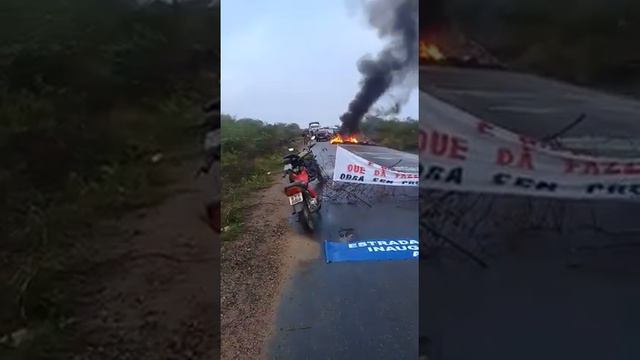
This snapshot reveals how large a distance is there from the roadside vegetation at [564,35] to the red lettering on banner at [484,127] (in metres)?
0.21

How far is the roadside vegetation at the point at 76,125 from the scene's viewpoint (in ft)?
5.49

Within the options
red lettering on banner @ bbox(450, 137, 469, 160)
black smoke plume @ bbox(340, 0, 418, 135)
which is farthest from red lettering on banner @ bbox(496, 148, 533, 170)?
black smoke plume @ bbox(340, 0, 418, 135)

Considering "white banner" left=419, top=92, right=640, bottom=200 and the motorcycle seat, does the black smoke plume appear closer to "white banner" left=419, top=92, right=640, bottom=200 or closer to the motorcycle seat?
"white banner" left=419, top=92, right=640, bottom=200

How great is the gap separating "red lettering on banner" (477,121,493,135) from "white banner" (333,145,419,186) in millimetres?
264

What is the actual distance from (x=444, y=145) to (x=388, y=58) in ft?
1.14

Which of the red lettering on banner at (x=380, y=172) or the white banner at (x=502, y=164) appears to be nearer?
the white banner at (x=502, y=164)

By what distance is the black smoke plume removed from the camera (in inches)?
72.9

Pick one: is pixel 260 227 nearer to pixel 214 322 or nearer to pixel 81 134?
pixel 214 322

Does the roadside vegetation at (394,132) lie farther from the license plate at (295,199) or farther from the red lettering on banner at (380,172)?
the license plate at (295,199)

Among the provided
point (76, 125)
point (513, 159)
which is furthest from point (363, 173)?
point (76, 125)

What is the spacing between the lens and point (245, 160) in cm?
191

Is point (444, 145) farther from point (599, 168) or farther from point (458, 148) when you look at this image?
point (599, 168)

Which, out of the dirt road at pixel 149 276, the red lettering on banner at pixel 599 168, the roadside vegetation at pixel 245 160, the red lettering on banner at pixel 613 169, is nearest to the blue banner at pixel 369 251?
the roadside vegetation at pixel 245 160

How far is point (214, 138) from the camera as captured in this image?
1.75 m
